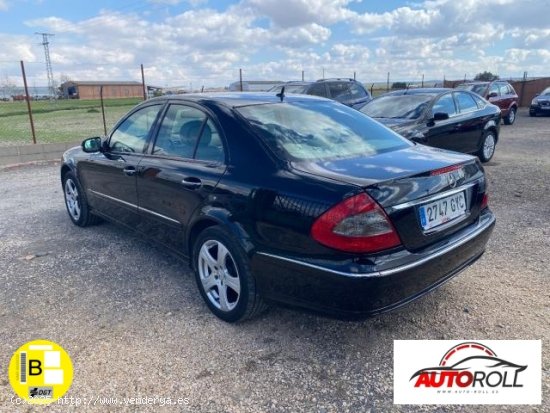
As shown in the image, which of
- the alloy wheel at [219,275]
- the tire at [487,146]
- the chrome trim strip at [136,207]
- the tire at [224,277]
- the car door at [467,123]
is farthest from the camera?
the tire at [487,146]

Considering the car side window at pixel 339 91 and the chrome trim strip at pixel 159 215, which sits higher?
the car side window at pixel 339 91

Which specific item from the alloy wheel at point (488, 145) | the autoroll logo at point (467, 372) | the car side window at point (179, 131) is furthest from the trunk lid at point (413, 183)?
the alloy wheel at point (488, 145)

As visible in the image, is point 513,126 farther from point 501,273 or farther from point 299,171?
point 299,171

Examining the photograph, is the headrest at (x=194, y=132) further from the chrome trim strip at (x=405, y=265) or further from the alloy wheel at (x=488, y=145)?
the alloy wheel at (x=488, y=145)

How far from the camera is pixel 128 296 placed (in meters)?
3.49

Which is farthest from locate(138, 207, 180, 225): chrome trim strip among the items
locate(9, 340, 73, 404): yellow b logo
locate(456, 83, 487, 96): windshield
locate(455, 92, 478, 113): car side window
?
locate(456, 83, 487, 96): windshield

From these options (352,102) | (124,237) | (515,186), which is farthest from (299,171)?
(352,102)

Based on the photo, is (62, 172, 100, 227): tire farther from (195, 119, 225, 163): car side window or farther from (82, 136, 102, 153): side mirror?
(195, 119, 225, 163): car side window

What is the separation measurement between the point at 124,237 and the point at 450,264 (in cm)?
352

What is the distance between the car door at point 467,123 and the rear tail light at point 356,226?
19.8 ft

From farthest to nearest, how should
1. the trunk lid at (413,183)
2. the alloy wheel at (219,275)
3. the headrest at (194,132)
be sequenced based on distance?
the headrest at (194,132)
the alloy wheel at (219,275)
the trunk lid at (413,183)

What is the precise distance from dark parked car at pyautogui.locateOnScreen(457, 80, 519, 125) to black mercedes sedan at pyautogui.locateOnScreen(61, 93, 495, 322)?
14303 millimetres

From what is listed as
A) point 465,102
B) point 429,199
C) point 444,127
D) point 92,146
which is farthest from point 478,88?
point 429,199

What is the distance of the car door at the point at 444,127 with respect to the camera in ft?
23.2
